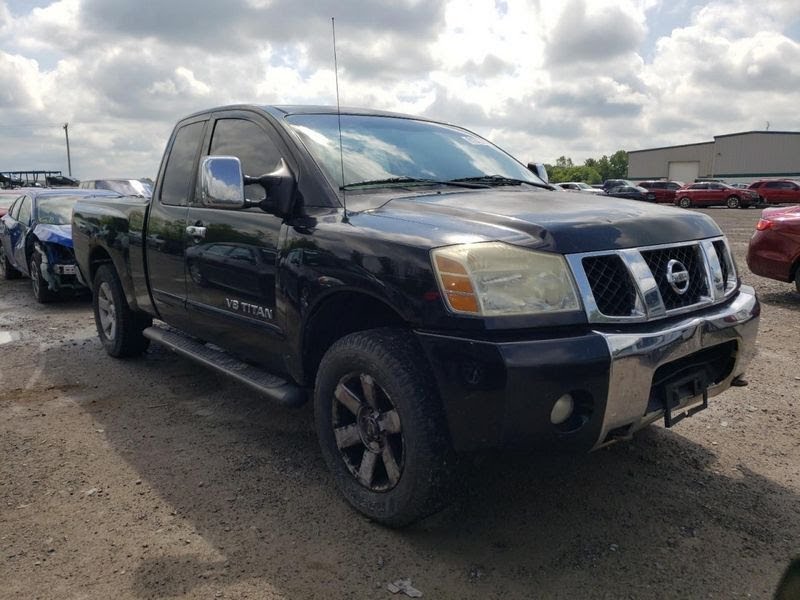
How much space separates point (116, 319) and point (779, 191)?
122ft

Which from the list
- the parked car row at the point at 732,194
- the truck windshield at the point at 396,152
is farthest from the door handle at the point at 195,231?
the parked car row at the point at 732,194

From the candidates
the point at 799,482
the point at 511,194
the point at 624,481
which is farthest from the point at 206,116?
the point at 799,482

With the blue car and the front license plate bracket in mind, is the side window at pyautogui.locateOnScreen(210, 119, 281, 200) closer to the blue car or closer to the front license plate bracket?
the front license plate bracket

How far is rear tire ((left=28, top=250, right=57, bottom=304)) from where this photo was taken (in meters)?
8.46

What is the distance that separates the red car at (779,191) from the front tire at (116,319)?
3689 cm

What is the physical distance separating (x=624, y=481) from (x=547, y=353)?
138 centimetres

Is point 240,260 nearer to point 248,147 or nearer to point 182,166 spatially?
point 248,147

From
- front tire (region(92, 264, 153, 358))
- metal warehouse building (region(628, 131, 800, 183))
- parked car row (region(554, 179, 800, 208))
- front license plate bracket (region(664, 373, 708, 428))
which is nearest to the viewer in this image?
front license plate bracket (region(664, 373, 708, 428))

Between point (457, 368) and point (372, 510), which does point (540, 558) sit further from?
point (457, 368)

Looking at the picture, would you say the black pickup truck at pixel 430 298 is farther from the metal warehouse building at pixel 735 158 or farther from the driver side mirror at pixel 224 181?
the metal warehouse building at pixel 735 158

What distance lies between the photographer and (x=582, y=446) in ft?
8.24

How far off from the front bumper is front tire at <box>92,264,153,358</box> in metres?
3.65

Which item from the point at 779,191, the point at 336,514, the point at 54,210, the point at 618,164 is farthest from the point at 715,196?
the point at 618,164

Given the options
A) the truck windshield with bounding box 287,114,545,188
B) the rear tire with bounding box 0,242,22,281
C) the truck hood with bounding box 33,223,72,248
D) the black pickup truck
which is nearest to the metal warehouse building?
the rear tire with bounding box 0,242,22,281
